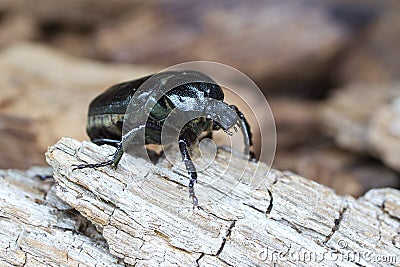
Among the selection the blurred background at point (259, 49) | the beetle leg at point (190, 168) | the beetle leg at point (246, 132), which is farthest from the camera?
the blurred background at point (259, 49)

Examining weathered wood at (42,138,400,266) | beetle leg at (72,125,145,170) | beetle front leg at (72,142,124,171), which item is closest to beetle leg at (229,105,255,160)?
weathered wood at (42,138,400,266)

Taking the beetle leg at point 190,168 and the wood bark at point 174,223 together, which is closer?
the wood bark at point 174,223

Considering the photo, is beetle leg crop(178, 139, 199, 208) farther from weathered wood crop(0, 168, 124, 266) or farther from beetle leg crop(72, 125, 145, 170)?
weathered wood crop(0, 168, 124, 266)

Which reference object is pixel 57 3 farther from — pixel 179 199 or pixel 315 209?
pixel 315 209

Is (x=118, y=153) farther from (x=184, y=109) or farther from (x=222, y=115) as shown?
(x=222, y=115)

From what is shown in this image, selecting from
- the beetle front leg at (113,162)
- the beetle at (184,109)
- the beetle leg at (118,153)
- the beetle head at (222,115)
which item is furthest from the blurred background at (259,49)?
the beetle front leg at (113,162)

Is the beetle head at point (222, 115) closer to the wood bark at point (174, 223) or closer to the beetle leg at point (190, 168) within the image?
the beetle leg at point (190, 168)

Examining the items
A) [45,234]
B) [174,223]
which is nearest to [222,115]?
[174,223]

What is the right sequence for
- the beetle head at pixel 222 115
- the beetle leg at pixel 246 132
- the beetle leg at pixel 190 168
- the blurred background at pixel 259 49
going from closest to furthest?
the beetle leg at pixel 190 168
the beetle head at pixel 222 115
the beetle leg at pixel 246 132
the blurred background at pixel 259 49
